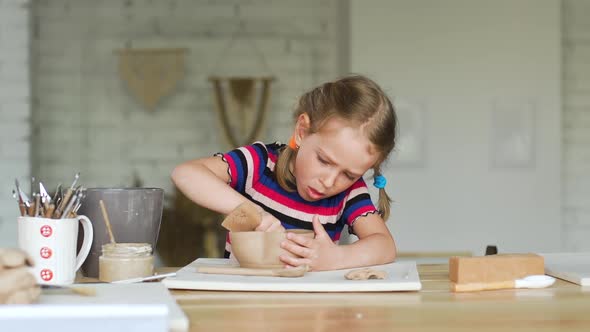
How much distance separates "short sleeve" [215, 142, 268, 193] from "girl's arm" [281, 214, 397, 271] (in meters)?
0.32

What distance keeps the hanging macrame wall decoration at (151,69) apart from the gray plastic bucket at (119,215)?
316 cm

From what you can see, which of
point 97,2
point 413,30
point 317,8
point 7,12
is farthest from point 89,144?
point 413,30

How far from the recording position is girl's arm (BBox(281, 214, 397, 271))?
4.04 feet

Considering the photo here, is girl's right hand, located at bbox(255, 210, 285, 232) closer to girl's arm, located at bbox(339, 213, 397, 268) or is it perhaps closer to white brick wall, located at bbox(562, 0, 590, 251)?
girl's arm, located at bbox(339, 213, 397, 268)

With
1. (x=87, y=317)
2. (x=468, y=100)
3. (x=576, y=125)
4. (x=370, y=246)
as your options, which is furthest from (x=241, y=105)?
(x=87, y=317)

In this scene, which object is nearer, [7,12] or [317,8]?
[7,12]

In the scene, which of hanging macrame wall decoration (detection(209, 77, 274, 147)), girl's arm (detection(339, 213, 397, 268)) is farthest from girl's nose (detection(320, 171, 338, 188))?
hanging macrame wall decoration (detection(209, 77, 274, 147))

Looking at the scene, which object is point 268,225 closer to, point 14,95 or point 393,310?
point 393,310

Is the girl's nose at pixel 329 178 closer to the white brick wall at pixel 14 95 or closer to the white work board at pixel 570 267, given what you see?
the white work board at pixel 570 267

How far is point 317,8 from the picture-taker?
4461mm

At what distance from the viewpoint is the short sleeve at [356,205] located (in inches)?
65.7

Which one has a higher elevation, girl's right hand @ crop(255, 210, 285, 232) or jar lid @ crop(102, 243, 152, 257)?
girl's right hand @ crop(255, 210, 285, 232)

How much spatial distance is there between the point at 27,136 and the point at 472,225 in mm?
2076

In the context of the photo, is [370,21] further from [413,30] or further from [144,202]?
[144,202]
